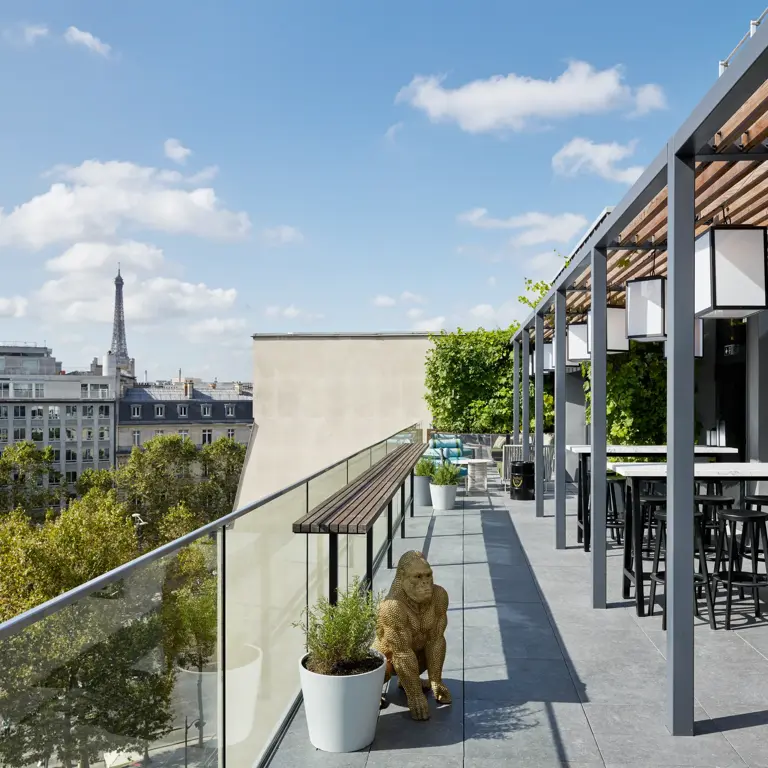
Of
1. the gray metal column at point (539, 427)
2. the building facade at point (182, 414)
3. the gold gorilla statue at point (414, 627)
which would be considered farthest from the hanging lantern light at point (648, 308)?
the building facade at point (182, 414)

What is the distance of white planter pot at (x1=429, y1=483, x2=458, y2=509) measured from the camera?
10781 millimetres

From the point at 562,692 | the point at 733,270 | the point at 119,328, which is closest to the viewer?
the point at 733,270

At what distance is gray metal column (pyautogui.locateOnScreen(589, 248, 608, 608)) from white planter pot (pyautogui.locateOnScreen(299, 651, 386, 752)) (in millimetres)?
2683

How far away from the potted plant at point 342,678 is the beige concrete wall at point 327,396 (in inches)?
764

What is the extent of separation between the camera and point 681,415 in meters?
3.63

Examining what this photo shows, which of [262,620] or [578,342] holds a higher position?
[578,342]

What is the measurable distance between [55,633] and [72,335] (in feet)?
555

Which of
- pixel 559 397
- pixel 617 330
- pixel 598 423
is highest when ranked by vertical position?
pixel 617 330

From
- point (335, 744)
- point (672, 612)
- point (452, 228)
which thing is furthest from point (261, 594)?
point (452, 228)

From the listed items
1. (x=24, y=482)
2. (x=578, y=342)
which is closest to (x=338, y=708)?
(x=578, y=342)

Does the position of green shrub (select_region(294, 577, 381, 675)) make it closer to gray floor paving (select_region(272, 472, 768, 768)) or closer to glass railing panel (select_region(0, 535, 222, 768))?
gray floor paving (select_region(272, 472, 768, 768))

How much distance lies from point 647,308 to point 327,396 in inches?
736

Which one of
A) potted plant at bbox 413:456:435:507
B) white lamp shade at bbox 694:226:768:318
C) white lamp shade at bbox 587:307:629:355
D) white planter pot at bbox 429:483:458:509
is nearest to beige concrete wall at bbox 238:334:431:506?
potted plant at bbox 413:456:435:507

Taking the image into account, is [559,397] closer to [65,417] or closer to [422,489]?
[422,489]
